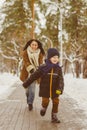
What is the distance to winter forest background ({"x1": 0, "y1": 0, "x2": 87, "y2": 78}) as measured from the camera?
158 feet

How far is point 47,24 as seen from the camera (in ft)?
177

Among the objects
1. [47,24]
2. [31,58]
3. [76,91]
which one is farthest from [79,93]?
[47,24]

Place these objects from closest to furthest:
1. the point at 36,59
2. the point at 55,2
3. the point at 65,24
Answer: the point at 36,59, the point at 55,2, the point at 65,24

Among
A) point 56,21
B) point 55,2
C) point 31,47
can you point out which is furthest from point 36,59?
point 56,21

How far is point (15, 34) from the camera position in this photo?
197 feet

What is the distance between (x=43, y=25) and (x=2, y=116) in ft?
154

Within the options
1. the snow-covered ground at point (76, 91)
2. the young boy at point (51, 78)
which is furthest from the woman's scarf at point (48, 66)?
the snow-covered ground at point (76, 91)

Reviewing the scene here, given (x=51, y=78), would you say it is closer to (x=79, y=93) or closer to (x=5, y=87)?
(x=79, y=93)

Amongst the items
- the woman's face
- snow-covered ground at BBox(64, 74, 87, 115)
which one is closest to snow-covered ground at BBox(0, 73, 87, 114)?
snow-covered ground at BBox(64, 74, 87, 115)

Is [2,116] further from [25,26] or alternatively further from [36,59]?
[25,26]

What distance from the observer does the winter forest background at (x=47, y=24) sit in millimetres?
48062

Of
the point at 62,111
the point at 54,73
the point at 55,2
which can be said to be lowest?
the point at 62,111

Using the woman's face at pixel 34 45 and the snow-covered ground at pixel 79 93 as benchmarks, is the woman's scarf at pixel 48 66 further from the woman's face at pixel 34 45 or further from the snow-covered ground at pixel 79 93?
the snow-covered ground at pixel 79 93

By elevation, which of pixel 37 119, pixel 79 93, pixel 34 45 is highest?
pixel 34 45
